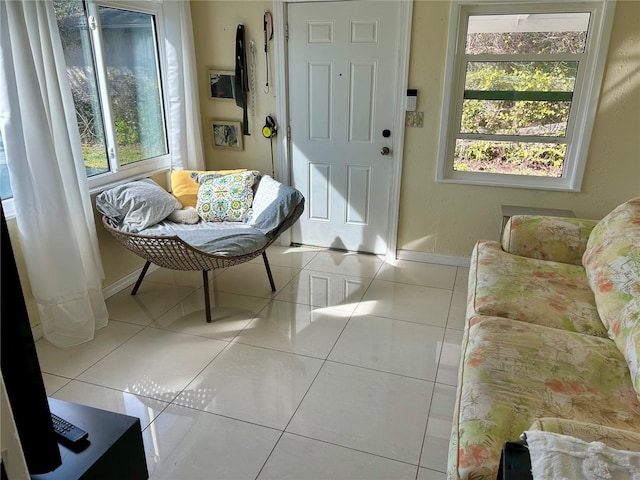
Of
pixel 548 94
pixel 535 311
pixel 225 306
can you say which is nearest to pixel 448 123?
pixel 548 94

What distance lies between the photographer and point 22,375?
1.07 meters

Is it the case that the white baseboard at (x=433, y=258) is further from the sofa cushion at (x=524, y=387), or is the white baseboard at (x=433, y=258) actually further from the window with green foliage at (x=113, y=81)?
the window with green foliage at (x=113, y=81)

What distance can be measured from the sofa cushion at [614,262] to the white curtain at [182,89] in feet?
9.45

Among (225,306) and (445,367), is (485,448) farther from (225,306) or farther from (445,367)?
(225,306)

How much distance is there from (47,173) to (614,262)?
2.75m

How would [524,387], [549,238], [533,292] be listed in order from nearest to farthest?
[524,387] → [533,292] → [549,238]

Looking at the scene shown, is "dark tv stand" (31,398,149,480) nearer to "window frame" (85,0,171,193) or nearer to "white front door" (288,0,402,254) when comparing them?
"window frame" (85,0,171,193)

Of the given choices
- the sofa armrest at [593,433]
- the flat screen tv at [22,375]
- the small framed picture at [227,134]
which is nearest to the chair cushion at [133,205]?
the small framed picture at [227,134]

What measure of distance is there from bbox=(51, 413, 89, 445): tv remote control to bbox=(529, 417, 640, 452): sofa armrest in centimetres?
121

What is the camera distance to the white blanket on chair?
1019 millimetres

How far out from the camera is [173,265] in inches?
112

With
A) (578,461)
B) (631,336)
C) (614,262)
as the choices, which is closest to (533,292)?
(614,262)

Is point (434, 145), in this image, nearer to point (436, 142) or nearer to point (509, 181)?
point (436, 142)

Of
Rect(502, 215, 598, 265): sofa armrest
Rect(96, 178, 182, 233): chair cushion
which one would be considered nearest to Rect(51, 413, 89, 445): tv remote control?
Rect(96, 178, 182, 233): chair cushion
